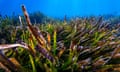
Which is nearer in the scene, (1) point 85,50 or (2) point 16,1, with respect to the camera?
(1) point 85,50

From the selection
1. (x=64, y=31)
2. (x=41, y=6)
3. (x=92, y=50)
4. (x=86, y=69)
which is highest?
(x=41, y=6)

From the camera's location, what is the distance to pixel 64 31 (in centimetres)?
326

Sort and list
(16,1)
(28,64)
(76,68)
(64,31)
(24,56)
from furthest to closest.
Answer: (16,1), (64,31), (24,56), (28,64), (76,68)

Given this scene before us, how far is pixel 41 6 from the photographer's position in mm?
97062

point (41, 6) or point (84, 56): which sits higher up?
point (41, 6)

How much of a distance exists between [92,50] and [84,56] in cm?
8

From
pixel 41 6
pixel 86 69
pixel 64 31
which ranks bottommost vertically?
pixel 86 69

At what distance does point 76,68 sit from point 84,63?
0.07m

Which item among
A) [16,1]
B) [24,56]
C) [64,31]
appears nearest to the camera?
[24,56]

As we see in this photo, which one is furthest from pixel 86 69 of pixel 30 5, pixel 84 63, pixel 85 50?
pixel 30 5

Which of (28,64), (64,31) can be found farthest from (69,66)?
(64,31)

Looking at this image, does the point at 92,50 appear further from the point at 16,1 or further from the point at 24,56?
the point at 16,1

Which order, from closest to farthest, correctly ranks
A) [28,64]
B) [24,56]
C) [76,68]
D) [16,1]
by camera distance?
[76,68], [28,64], [24,56], [16,1]

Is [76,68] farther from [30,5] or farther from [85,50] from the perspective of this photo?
[30,5]
